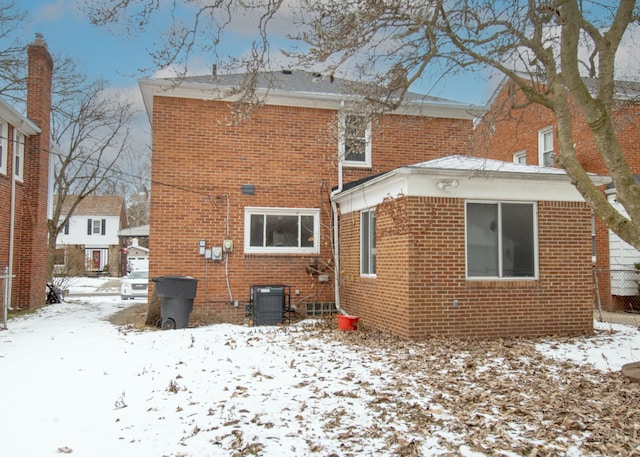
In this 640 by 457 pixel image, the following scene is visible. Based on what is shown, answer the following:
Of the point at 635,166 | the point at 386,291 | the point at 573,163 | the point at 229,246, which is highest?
the point at 635,166

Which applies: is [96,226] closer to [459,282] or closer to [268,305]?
[268,305]

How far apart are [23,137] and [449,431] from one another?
16.2m

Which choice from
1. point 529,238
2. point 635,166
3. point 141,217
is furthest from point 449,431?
point 141,217

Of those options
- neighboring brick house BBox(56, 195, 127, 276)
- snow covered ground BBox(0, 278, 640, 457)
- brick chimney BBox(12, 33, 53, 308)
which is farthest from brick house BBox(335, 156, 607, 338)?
neighboring brick house BBox(56, 195, 127, 276)

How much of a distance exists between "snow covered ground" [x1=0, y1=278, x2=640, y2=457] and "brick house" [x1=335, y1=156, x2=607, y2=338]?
2.02ft

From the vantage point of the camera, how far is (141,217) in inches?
2421

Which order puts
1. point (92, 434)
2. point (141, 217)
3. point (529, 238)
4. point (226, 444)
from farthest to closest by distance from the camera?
point (141, 217) → point (529, 238) → point (92, 434) → point (226, 444)

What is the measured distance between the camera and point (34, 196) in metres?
16.6

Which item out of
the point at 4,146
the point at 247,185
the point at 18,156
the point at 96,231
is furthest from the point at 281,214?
the point at 96,231

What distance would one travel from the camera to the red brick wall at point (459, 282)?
935cm

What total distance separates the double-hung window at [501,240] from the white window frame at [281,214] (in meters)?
4.29

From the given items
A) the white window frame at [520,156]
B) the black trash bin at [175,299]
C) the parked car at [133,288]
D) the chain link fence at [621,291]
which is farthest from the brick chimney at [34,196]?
the chain link fence at [621,291]

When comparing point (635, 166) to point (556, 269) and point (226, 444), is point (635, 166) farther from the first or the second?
point (226, 444)

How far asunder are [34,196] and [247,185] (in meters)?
8.25
